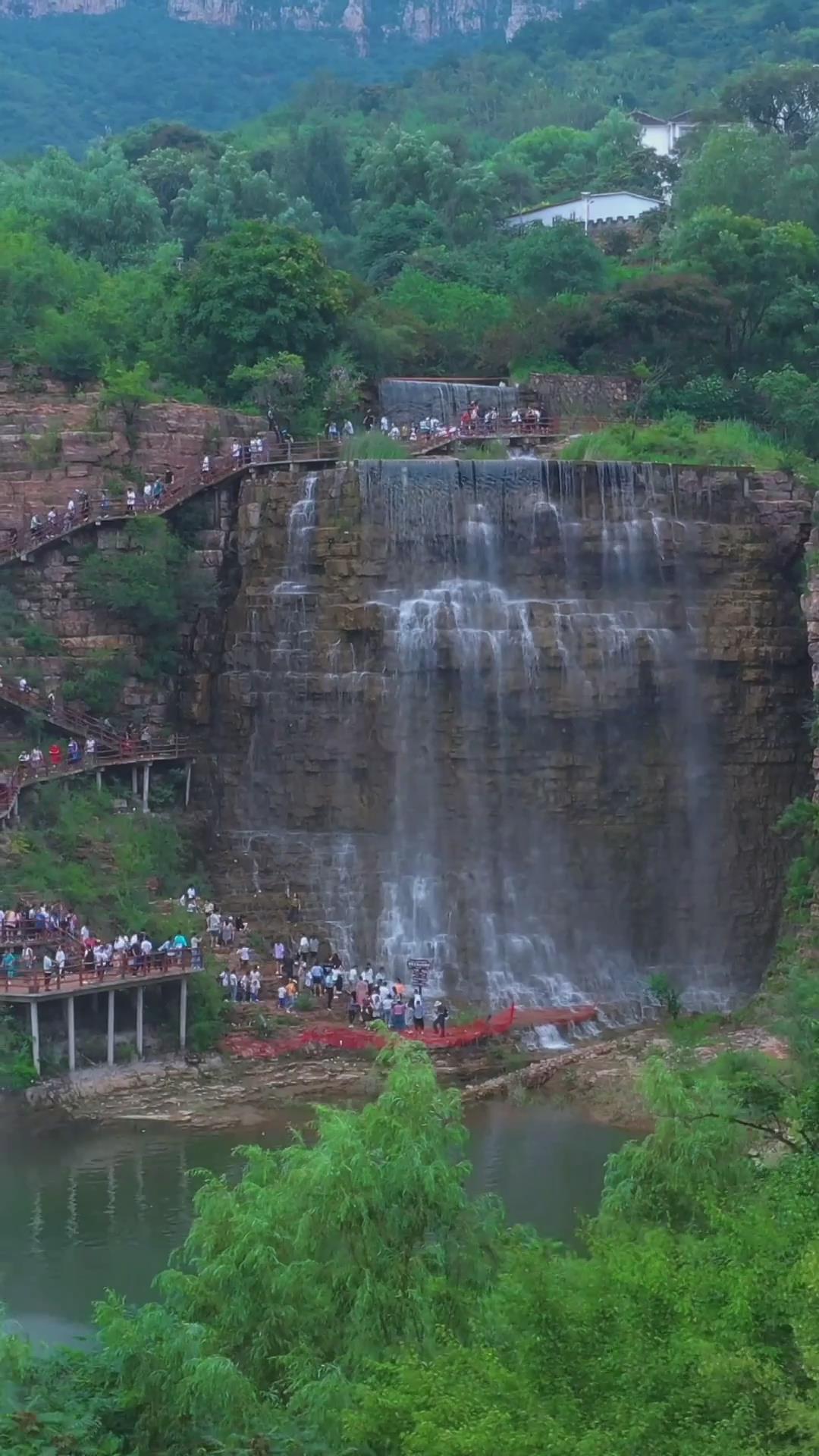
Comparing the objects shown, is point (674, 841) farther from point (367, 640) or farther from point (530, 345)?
point (530, 345)

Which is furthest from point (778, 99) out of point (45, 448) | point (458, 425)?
point (45, 448)

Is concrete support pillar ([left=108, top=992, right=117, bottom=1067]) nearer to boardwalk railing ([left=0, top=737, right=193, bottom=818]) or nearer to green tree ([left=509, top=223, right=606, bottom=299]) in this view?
boardwalk railing ([left=0, top=737, right=193, bottom=818])

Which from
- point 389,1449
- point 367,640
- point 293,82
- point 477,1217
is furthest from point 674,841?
point 293,82

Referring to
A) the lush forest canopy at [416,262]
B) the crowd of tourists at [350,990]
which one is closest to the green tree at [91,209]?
the lush forest canopy at [416,262]

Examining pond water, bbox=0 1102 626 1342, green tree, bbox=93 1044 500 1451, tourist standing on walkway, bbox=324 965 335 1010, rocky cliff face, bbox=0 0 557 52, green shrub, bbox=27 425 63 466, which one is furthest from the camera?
rocky cliff face, bbox=0 0 557 52

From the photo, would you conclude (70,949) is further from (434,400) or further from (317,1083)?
(434,400)

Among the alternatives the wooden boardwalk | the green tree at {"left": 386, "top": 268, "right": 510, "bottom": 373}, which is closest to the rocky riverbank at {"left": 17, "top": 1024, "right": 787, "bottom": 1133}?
the wooden boardwalk

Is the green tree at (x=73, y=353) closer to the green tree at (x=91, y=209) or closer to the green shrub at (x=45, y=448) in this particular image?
the green shrub at (x=45, y=448)
